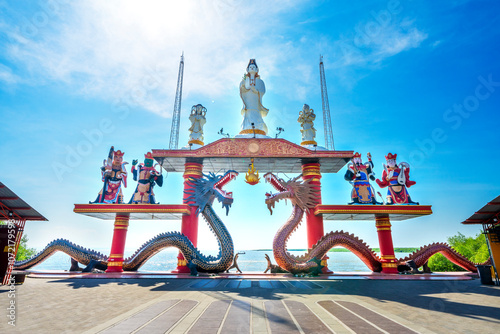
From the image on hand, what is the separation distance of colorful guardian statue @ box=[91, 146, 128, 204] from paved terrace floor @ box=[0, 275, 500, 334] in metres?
6.94

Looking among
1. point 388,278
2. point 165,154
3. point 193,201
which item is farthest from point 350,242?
point 165,154

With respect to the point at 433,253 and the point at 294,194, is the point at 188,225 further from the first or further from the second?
the point at 433,253

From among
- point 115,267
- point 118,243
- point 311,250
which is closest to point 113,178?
point 118,243

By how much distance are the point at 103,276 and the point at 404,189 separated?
1641cm

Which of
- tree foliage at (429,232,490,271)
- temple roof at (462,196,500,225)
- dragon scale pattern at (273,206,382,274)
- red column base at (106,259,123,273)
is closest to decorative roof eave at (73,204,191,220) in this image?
red column base at (106,259,123,273)

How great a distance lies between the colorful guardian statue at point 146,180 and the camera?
14397mm

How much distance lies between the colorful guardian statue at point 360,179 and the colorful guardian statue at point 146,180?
11569mm

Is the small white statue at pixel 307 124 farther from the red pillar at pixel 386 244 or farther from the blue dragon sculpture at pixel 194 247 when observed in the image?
the red pillar at pixel 386 244

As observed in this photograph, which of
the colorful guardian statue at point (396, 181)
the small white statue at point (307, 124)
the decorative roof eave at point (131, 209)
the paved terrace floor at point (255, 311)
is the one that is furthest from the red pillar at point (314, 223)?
the decorative roof eave at point (131, 209)

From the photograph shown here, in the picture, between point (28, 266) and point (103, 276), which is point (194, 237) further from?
point (28, 266)

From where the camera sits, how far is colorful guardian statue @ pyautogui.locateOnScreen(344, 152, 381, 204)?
45.7 feet

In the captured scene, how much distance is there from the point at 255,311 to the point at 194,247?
853 cm

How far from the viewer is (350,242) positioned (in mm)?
12586

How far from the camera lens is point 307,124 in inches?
675
